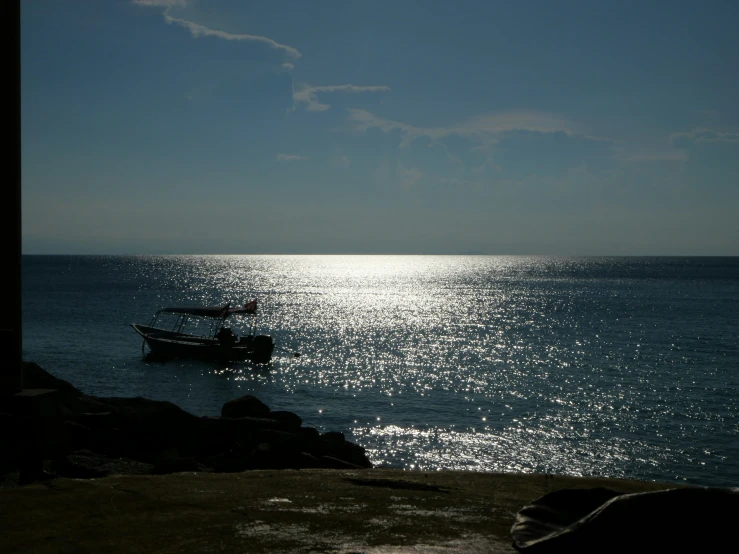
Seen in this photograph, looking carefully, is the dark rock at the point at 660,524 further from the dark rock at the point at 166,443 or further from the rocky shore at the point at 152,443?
the dark rock at the point at 166,443

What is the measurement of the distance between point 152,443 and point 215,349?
3446cm

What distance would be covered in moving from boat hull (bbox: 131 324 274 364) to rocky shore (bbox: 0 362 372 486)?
91.1 feet

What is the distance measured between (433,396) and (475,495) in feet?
92.7

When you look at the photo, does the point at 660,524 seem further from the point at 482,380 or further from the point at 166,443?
the point at 482,380

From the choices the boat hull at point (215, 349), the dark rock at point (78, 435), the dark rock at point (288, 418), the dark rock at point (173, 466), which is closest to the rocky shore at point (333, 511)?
the dark rock at point (173, 466)

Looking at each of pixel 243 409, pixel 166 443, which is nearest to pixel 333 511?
pixel 166 443

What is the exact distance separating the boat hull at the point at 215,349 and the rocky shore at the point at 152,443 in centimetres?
2776

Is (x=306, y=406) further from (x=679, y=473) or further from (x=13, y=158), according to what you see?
(x=13, y=158)

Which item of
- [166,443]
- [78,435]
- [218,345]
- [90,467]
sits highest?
[90,467]

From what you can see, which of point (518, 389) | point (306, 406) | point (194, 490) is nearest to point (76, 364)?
point (306, 406)

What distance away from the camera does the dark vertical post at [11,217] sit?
787 centimetres

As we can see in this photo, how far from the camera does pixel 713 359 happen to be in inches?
1774

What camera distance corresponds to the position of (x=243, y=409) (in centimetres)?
1923

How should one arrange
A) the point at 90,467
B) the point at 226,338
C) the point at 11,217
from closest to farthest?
1. the point at 11,217
2. the point at 90,467
3. the point at 226,338
